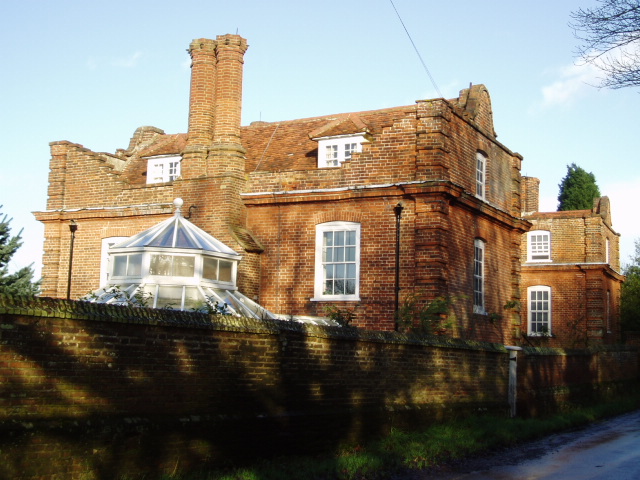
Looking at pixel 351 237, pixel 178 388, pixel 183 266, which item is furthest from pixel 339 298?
pixel 178 388

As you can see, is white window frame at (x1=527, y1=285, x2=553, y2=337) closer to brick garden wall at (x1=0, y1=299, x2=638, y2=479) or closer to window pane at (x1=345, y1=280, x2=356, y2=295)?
window pane at (x1=345, y1=280, x2=356, y2=295)

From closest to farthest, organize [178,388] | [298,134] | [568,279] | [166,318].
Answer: [166,318] → [178,388] → [298,134] → [568,279]

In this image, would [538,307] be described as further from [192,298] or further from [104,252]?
[192,298]

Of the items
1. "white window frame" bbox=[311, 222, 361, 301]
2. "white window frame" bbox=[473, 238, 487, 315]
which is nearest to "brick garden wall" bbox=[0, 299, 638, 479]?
"white window frame" bbox=[311, 222, 361, 301]

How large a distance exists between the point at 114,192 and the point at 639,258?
1702 inches

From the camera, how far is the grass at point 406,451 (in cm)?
1002

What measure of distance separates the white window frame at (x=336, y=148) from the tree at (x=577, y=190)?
3994 cm

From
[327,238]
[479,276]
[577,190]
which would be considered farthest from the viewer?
[577,190]

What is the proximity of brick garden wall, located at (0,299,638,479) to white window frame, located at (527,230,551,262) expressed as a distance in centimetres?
2608

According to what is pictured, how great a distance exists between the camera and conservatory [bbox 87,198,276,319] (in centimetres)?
1747

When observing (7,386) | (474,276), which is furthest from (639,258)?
(7,386)

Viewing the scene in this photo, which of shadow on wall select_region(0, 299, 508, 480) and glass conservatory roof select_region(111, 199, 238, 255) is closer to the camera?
shadow on wall select_region(0, 299, 508, 480)

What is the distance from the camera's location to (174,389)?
9.34 m

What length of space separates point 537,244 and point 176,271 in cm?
2517
